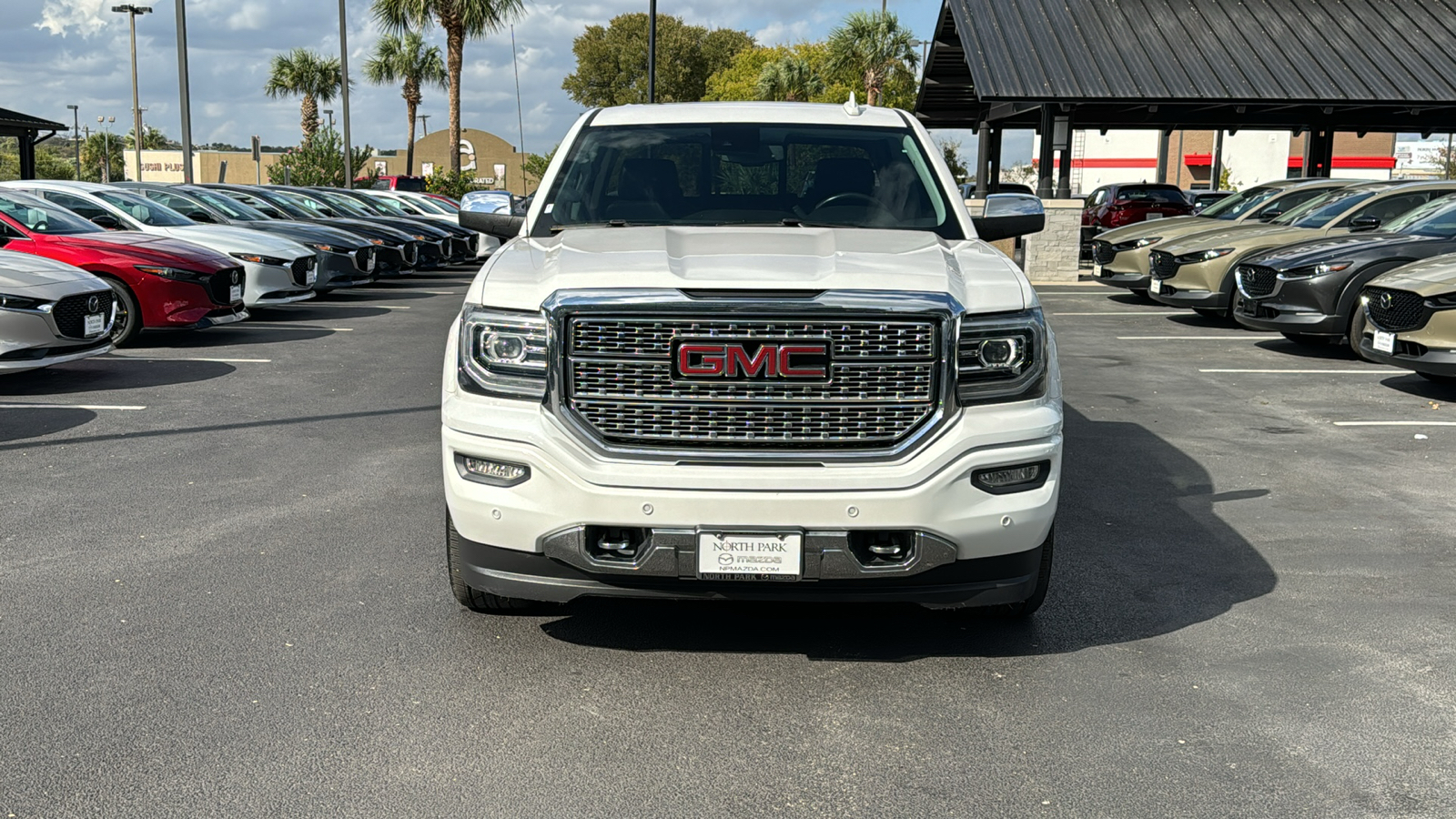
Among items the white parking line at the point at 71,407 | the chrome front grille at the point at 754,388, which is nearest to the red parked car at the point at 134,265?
the white parking line at the point at 71,407

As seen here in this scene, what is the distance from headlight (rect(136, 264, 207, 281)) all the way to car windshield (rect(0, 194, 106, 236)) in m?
0.95

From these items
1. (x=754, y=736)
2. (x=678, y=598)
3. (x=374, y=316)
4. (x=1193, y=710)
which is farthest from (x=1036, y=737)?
(x=374, y=316)

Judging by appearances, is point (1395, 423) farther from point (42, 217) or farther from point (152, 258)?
point (42, 217)

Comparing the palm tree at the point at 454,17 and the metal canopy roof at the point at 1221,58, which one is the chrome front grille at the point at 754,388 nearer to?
the metal canopy roof at the point at 1221,58

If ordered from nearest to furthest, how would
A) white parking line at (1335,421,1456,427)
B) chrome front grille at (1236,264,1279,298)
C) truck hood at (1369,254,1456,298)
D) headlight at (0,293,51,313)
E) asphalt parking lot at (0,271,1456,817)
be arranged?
asphalt parking lot at (0,271,1456,817)
white parking line at (1335,421,1456,427)
headlight at (0,293,51,313)
truck hood at (1369,254,1456,298)
chrome front grille at (1236,264,1279,298)

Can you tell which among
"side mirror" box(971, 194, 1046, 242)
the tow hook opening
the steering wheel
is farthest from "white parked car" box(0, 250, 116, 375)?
the tow hook opening

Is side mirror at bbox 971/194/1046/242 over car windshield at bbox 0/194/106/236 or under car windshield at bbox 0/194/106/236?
over

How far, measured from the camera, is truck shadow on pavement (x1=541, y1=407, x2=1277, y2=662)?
15.7 feet

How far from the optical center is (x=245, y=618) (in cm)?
497

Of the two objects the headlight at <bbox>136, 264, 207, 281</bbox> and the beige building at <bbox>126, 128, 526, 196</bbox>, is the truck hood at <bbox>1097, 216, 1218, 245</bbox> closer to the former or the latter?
the headlight at <bbox>136, 264, 207, 281</bbox>

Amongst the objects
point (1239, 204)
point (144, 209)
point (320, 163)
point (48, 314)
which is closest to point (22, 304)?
point (48, 314)

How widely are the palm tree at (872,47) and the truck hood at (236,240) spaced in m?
40.6

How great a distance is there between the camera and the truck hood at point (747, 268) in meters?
4.25

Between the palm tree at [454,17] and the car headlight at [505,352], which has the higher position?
the palm tree at [454,17]
